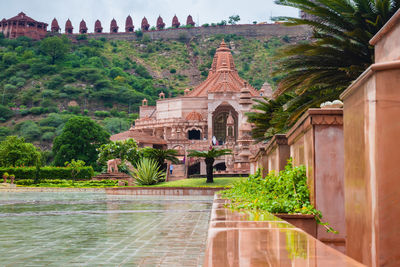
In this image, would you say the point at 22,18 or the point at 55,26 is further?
the point at 55,26

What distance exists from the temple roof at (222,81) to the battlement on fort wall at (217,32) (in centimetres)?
5568

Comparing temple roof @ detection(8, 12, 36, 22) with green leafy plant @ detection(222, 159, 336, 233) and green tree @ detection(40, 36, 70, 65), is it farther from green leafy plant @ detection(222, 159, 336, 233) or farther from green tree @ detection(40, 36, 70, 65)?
green leafy plant @ detection(222, 159, 336, 233)

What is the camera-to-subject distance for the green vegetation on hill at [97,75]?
9994cm

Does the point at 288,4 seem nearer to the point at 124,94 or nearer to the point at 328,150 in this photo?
the point at 328,150

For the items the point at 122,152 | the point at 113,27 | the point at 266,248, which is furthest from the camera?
the point at 113,27

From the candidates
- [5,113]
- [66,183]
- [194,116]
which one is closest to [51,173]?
A: [66,183]

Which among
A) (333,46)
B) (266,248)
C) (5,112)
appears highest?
(5,112)

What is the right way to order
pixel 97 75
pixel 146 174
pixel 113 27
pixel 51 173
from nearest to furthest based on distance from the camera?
pixel 146 174
pixel 51 173
pixel 97 75
pixel 113 27

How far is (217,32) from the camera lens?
138 m

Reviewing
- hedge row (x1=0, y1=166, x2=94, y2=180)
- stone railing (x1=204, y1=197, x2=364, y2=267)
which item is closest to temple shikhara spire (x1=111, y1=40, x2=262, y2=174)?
hedge row (x1=0, y1=166, x2=94, y2=180)

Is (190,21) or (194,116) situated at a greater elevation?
(190,21)

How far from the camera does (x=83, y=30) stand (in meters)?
146

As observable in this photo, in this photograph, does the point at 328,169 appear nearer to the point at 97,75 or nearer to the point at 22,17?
the point at 97,75

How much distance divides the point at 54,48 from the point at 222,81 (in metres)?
63.7
